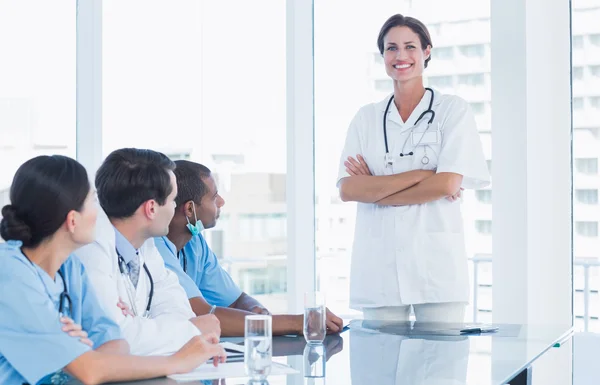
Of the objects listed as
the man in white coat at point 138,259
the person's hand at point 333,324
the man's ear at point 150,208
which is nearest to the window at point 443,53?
the person's hand at point 333,324

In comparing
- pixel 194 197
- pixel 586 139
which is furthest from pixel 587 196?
pixel 194 197

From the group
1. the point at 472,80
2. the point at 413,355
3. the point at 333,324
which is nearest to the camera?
the point at 413,355

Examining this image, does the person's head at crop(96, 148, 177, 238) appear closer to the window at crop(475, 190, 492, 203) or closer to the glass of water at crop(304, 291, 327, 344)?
the glass of water at crop(304, 291, 327, 344)

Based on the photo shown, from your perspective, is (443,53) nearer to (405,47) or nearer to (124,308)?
(405,47)

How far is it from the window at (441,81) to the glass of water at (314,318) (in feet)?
6.16

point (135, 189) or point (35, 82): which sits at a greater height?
point (35, 82)

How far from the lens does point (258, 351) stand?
1.53 meters

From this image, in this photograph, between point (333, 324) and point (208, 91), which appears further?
point (208, 91)

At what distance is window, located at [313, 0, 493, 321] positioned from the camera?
3.55 m

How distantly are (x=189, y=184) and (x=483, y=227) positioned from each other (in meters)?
1.62

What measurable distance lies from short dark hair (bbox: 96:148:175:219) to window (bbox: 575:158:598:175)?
214cm

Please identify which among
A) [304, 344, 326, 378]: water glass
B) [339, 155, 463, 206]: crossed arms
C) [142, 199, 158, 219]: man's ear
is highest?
[339, 155, 463, 206]: crossed arms

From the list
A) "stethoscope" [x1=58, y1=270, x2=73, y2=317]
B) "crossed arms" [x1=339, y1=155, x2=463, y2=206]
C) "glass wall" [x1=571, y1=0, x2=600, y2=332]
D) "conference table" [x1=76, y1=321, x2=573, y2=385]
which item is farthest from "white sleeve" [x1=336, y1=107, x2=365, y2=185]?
"stethoscope" [x1=58, y1=270, x2=73, y2=317]

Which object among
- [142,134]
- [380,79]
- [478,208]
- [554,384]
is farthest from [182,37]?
[554,384]
